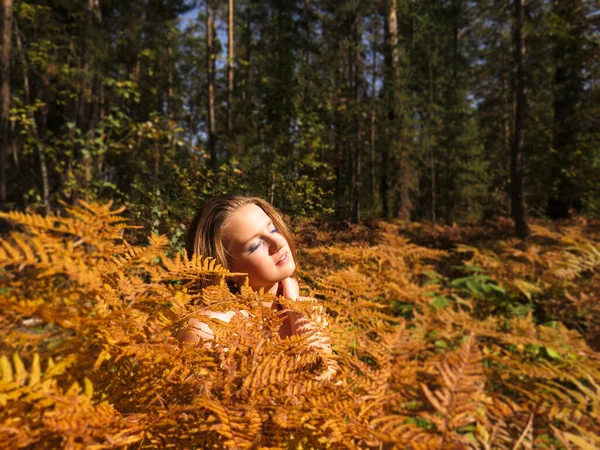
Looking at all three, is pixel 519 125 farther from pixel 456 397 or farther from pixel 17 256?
pixel 17 256

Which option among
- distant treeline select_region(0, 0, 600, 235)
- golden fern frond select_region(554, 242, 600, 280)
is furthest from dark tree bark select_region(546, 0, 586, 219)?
golden fern frond select_region(554, 242, 600, 280)

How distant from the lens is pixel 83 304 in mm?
574

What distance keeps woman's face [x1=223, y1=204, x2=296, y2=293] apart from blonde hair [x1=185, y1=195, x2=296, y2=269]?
2cm

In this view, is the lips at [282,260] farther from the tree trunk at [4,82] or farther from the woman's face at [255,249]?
the tree trunk at [4,82]

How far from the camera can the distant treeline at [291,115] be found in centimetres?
199

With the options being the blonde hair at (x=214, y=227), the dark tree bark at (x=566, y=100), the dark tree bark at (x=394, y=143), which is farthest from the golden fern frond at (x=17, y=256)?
the dark tree bark at (x=566, y=100)

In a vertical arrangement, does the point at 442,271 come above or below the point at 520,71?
below

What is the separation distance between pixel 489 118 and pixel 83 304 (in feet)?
64.4

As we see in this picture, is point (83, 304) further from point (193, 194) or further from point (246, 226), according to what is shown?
point (193, 194)

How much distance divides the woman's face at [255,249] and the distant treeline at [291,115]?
0.47 m

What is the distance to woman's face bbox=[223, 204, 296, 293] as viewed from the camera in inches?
40.4

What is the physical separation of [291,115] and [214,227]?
1.38 m

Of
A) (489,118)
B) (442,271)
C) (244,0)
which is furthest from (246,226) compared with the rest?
(244,0)

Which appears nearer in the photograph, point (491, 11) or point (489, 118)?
point (491, 11)
